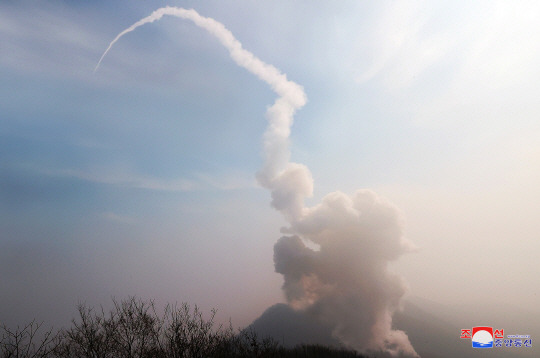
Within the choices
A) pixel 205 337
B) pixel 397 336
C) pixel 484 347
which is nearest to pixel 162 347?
pixel 205 337

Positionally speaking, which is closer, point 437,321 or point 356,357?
point 356,357

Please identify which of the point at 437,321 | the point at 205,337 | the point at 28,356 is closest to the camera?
the point at 28,356

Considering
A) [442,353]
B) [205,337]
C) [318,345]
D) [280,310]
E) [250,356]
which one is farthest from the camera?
[280,310]

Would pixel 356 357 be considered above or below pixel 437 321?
below

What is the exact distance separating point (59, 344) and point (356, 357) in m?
104

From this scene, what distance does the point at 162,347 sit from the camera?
53375mm

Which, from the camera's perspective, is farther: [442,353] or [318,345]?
[442,353]

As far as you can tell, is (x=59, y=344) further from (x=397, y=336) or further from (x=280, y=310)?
(x=280, y=310)

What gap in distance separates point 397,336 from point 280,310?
7404 centimetres

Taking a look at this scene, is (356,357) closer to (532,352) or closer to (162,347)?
(162,347)

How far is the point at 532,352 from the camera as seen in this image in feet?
638

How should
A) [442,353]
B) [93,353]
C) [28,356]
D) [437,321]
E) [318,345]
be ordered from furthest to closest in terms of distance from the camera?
[437,321] < [442,353] < [318,345] < [93,353] < [28,356]

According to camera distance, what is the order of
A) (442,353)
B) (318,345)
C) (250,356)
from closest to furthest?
1. (250,356)
2. (318,345)
3. (442,353)

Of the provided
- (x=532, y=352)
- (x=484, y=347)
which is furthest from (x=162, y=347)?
(x=532, y=352)
